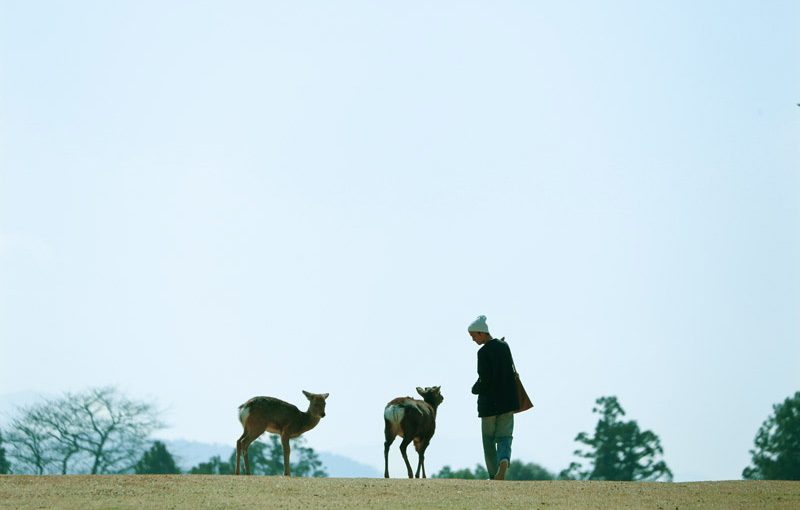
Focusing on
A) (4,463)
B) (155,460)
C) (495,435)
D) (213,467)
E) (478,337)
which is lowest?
(495,435)

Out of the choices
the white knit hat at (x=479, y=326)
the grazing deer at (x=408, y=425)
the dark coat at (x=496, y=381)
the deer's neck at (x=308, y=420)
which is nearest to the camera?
the dark coat at (x=496, y=381)

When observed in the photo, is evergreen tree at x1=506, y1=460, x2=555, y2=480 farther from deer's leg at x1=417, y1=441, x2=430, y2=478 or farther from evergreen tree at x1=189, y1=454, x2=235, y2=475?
deer's leg at x1=417, y1=441, x2=430, y2=478

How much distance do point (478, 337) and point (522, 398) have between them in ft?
4.18

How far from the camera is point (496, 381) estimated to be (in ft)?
65.8

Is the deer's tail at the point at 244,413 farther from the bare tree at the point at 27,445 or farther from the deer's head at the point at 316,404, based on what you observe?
the bare tree at the point at 27,445

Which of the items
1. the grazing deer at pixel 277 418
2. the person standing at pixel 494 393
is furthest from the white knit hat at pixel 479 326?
the grazing deer at pixel 277 418

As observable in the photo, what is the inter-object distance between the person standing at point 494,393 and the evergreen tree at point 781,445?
207 ft

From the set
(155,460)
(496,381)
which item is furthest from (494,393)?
(155,460)

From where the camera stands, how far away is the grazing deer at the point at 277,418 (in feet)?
72.7

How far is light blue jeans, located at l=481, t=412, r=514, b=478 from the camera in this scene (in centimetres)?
2002

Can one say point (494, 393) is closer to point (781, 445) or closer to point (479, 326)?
point (479, 326)

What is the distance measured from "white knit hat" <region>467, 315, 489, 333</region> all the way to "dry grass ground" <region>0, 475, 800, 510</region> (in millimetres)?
2777

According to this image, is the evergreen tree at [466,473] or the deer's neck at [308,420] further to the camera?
the evergreen tree at [466,473]

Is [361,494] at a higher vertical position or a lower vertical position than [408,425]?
lower
